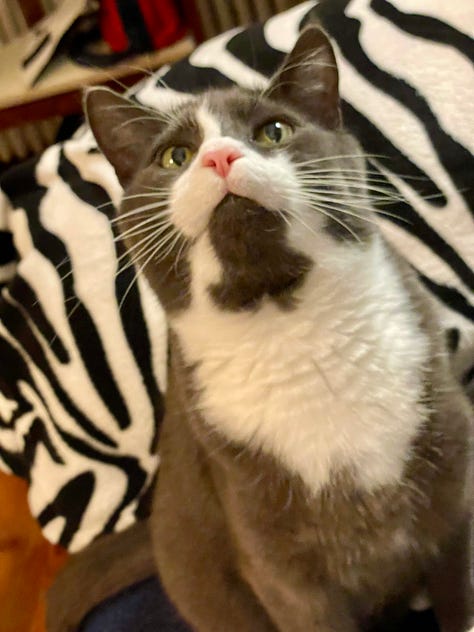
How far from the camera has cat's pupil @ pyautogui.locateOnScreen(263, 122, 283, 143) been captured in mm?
765

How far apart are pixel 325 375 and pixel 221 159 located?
0.81 feet

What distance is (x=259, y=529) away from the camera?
0.78 meters

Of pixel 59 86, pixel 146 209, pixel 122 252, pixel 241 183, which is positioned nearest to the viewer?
pixel 241 183

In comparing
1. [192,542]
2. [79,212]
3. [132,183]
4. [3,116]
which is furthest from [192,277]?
[3,116]

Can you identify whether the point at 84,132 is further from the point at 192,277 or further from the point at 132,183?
the point at 192,277

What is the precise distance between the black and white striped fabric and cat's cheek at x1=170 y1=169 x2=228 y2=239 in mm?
457

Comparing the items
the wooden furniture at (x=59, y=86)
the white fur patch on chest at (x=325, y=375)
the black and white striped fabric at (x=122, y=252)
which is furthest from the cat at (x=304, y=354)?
the wooden furniture at (x=59, y=86)

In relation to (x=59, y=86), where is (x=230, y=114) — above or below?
above

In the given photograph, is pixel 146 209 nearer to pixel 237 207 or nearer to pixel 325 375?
pixel 237 207

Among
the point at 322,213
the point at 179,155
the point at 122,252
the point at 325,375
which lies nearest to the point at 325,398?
the point at 325,375

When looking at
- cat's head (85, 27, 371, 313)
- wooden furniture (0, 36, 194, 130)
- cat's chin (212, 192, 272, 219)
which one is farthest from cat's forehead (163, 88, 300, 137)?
wooden furniture (0, 36, 194, 130)

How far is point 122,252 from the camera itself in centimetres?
114

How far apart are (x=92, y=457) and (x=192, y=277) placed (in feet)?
1.81

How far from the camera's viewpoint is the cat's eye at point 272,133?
0.76 meters
